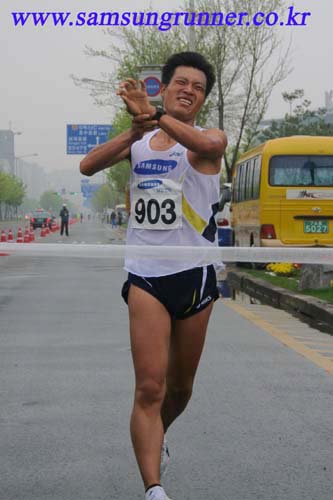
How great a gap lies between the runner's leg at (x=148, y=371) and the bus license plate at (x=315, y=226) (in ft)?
56.5

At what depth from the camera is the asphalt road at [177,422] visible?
4594mm

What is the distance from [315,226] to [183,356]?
1718 centimetres

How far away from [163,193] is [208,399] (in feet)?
9.45

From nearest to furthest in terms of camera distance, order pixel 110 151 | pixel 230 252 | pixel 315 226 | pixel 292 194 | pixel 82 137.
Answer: pixel 110 151
pixel 230 252
pixel 315 226
pixel 292 194
pixel 82 137

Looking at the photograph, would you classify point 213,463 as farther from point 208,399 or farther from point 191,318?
point 208,399

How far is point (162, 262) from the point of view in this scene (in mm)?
4039

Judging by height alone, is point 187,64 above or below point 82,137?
below

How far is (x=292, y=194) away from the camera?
21.7 metres

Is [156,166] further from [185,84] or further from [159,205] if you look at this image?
[185,84]

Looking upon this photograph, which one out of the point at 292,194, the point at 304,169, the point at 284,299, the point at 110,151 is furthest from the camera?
the point at 304,169

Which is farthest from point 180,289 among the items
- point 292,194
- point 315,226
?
point 292,194

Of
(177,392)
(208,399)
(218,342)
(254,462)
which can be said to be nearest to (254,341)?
(218,342)

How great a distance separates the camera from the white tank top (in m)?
4.05

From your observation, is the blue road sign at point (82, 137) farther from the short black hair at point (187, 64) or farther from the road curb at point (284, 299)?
the short black hair at point (187, 64)
